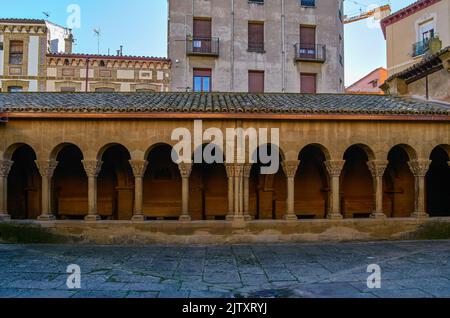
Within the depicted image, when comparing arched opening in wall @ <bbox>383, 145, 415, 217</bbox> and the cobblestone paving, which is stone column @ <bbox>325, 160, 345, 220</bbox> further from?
arched opening in wall @ <bbox>383, 145, 415, 217</bbox>

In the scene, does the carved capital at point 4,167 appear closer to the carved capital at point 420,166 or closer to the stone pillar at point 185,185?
the stone pillar at point 185,185

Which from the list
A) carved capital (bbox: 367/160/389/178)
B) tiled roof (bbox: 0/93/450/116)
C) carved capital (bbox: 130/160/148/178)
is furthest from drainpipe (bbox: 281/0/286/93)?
carved capital (bbox: 130/160/148/178)

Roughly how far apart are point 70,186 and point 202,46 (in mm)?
12576

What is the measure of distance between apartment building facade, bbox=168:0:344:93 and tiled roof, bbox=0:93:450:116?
8.49 metres

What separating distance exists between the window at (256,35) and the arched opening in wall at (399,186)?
1247cm

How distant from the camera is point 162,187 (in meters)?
12.5

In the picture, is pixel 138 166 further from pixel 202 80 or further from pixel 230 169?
pixel 202 80

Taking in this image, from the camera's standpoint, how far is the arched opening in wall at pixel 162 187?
40.7ft

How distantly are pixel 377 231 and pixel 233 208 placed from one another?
434 cm

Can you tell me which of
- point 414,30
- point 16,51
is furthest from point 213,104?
point 414,30

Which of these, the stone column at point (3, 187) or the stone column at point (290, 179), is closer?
the stone column at point (3, 187)

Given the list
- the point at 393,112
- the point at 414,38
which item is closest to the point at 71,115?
the point at 393,112

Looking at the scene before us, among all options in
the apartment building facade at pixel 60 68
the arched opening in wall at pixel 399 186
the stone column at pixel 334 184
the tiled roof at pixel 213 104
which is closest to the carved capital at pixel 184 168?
the tiled roof at pixel 213 104

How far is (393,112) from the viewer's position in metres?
10.5
